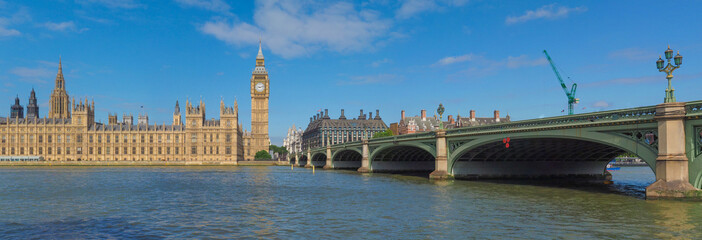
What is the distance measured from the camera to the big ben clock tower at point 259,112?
7480 inches

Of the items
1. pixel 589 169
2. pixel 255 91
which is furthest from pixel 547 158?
pixel 255 91

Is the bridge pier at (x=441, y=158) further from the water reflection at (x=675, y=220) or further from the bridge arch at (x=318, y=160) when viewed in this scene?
the bridge arch at (x=318, y=160)

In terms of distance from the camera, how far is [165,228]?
24.9m

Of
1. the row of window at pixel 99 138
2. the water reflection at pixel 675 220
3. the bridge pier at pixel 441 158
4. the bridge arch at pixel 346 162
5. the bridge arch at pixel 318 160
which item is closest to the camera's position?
the water reflection at pixel 675 220

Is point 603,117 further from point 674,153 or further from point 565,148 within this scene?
point 565,148

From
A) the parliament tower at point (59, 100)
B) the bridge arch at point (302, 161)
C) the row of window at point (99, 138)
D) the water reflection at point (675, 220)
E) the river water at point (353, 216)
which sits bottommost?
the bridge arch at point (302, 161)

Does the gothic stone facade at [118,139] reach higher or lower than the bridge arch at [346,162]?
higher

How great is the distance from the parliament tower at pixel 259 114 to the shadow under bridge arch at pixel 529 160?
441 feet

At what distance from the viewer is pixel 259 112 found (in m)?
195

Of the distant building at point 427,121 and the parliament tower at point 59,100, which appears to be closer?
the distant building at point 427,121

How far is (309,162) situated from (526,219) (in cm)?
11014

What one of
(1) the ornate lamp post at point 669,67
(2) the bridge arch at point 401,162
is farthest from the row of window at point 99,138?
(1) the ornate lamp post at point 669,67

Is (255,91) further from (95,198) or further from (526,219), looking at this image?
(526,219)

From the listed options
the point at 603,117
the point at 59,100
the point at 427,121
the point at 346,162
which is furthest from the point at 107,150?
the point at 603,117
